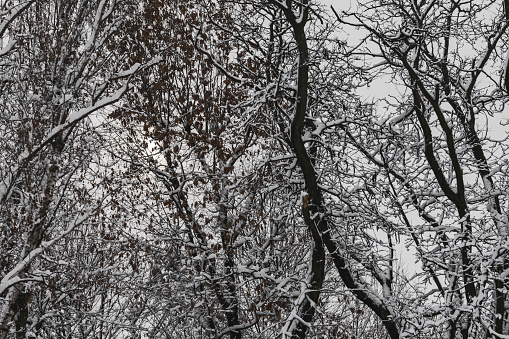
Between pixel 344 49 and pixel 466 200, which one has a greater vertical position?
pixel 344 49

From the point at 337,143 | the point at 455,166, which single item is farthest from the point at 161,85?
the point at 455,166

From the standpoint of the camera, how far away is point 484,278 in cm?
658

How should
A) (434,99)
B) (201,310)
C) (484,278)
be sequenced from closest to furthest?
(484,278) < (434,99) < (201,310)

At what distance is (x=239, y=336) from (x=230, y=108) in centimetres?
421

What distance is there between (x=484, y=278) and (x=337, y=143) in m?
→ 3.37

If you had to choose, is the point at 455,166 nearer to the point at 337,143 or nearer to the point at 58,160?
the point at 337,143

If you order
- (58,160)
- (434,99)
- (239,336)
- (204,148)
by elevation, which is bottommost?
(239,336)

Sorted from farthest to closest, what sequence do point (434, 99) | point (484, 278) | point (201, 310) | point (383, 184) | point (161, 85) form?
point (161, 85)
point (201, 310)
point (383, 184)
point (434, 99)
point (484, 278)

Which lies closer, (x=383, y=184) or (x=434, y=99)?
(x=434, y=99)

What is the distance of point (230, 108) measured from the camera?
8.45m

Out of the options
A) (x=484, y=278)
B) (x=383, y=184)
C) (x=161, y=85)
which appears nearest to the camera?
(x=484, y=278)

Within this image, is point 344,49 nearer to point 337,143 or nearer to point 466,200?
point 337,143

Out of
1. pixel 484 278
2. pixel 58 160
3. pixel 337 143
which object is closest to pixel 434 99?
pixel 337 143

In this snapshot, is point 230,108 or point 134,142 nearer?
point 230,108
